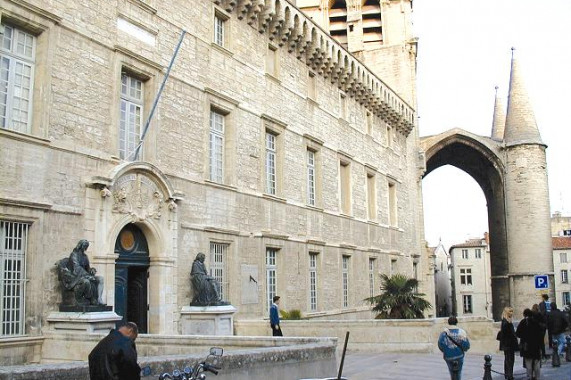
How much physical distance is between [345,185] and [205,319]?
37.6ft

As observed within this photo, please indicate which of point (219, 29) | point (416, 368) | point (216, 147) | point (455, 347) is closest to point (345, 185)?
point (216, 147)

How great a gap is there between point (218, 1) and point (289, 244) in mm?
7103

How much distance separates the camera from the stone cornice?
58.9ft

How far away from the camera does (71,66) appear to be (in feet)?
38.7

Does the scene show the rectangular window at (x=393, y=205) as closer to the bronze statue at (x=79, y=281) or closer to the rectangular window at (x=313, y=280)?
the rectangular window at (x=313, y=280)

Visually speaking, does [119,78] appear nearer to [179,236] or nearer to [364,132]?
[179,236]

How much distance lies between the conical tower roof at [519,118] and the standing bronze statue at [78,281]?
29.1m

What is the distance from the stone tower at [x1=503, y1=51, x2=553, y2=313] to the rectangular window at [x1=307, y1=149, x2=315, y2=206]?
17469mm

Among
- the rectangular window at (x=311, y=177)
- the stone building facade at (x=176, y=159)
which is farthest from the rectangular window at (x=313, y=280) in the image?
the rectangular window at (x=311, y=177)

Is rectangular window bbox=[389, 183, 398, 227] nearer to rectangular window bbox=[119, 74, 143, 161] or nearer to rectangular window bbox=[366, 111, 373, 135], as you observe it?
rectangular window bbox=[366, 111, 373, 135]

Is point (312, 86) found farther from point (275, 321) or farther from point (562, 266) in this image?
point (562, 266)

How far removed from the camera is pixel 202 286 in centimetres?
1398

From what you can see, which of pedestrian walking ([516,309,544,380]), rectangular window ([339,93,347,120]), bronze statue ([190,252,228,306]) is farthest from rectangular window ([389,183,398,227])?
pedestrian walking ([516,309,544,380])

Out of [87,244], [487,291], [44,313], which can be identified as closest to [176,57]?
[87,244]
